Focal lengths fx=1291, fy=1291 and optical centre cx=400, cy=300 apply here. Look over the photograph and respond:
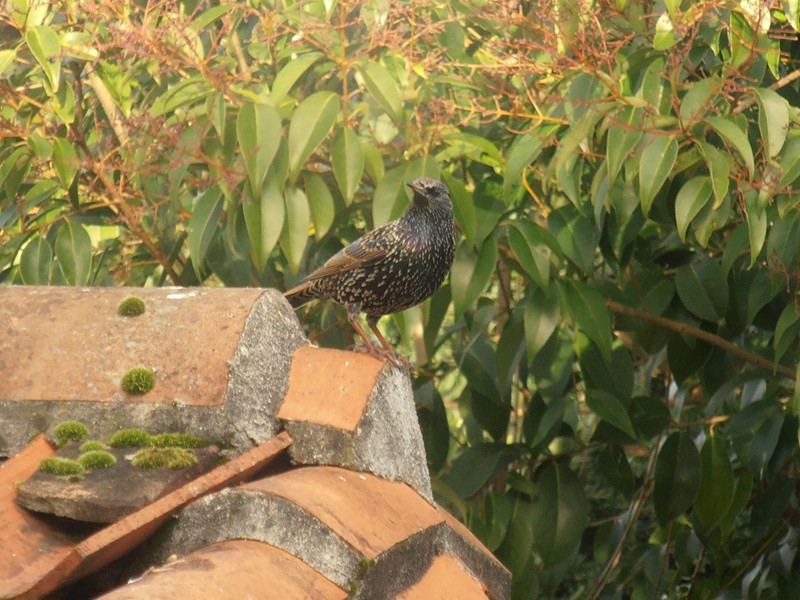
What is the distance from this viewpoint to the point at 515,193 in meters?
4.18

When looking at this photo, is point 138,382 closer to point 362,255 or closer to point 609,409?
point 362,255

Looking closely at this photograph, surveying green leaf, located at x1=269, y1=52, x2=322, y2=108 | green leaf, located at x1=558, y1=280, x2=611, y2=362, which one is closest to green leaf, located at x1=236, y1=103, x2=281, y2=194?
green leaf, located at x1=269, y1=52, x2=322, y2=108

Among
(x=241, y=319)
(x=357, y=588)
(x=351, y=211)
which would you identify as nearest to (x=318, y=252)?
(x=351, y=211)

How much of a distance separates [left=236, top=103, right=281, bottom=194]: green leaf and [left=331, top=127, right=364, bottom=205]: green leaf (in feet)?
0.66

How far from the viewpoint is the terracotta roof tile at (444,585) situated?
257 centimetres

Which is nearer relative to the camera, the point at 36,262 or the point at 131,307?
the point at 131,307

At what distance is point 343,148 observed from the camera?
4.00m

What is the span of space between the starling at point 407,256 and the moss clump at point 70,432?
1.32m

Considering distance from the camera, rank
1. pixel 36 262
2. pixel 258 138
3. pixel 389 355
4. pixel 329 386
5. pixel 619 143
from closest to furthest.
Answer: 1. pixel 329 386
2. pixel 389 355
3. pixel 619 143
4. pixel 258 138
5. pixel 36 262

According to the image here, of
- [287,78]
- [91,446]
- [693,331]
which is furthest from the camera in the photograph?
[693,331]

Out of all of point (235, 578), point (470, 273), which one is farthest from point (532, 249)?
point (235, 578)

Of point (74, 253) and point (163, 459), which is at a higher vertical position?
point (163, 459)

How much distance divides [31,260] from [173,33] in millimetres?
926

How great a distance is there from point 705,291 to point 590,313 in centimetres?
56
